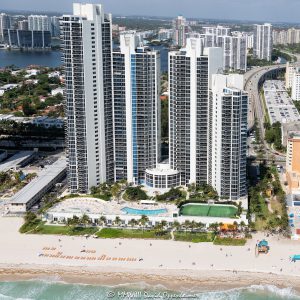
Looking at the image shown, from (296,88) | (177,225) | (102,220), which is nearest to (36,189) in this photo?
(102,220)

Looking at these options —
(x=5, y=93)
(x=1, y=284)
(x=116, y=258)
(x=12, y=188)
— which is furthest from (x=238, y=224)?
(x=5, y=93)

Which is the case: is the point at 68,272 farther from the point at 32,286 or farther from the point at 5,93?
the point at 5,93

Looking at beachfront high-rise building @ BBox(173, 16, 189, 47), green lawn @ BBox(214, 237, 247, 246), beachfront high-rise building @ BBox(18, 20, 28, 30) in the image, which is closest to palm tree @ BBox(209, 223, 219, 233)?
green lawn @ BBox(214, 237, 247, 246)

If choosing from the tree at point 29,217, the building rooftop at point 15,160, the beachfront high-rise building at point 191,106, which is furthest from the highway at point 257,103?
the tree at point 29,217

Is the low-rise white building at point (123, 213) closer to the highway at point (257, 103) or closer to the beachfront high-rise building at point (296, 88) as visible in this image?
the highway at point (257, 103)

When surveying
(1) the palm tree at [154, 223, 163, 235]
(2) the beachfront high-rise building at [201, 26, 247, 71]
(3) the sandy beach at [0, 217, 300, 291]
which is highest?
(2) the beachfront high-rise building at [201, 26, 247, 71]

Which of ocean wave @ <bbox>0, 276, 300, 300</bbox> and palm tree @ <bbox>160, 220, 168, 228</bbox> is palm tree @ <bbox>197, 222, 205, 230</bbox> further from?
ocean wave @ <bbox>0, 276, 300, 300</bbox>
